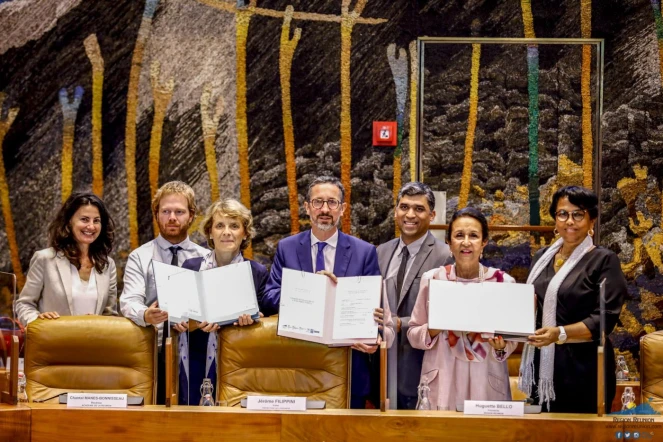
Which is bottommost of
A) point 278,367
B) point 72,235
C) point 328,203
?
point 278,367

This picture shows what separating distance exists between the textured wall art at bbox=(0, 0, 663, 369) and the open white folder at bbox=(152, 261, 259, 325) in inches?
64.2

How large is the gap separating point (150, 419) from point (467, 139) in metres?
2.73

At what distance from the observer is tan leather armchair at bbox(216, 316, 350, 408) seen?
301 cm

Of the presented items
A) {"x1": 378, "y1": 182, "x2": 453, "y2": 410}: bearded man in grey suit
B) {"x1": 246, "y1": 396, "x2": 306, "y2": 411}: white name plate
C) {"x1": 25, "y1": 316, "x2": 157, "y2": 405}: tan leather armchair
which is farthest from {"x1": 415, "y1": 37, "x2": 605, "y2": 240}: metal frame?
{"x1": 246, "y1": 396, "x2": 306, "y2": 411}: white name plate

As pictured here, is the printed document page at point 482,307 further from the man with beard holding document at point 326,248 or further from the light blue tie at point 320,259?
the light blue tie at point 320,259

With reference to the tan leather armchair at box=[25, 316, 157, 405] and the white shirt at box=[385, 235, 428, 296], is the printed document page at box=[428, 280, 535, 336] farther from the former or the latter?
the tan leather armchair at box=[25, 316, 157, 405]

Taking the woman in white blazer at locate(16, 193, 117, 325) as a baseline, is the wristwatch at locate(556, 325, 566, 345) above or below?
below

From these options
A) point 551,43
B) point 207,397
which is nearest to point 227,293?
point 207,397

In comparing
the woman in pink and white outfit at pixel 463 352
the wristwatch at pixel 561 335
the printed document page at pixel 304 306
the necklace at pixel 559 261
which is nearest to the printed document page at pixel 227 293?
the printed document page at pixel 304 306

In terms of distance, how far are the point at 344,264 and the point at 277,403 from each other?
96cm

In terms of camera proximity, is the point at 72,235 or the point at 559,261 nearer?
the point at 559,261

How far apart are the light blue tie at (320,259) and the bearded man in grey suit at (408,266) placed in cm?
28

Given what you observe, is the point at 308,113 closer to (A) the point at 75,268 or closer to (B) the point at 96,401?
(A) the point at 75,268

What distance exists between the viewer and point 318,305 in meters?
2.94
